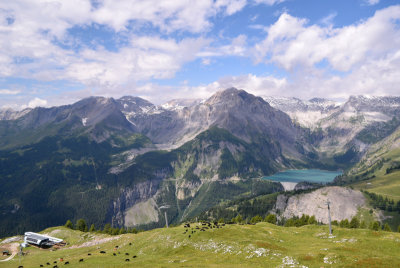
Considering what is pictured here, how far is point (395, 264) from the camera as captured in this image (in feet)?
151

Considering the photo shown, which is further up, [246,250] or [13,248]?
[246,250]

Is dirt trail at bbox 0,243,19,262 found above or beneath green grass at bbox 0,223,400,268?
beneath

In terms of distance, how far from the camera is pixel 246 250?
62781 millimetres

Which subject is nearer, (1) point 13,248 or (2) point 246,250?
(2) point 246,250

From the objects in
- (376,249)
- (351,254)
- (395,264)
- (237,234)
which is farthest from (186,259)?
(376,249)

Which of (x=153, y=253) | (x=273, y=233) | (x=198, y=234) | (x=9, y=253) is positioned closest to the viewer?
(x=153, y=253)

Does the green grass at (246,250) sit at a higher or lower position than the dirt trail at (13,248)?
higher

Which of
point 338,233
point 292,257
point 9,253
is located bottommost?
point 9,253

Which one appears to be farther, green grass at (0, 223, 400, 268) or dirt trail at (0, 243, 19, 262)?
dirt trail at (0, 243, 19, 262)

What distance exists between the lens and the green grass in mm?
52000

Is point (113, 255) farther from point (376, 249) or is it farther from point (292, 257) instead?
point (376, 249)

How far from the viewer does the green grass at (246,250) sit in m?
52.0

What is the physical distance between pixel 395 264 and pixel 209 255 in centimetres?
3790

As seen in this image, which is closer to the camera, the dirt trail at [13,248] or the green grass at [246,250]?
the green grass at [246,250]
